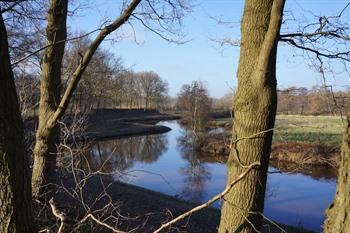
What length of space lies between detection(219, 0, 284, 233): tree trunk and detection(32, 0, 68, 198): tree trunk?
2.90 m

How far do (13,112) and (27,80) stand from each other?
37.7ft

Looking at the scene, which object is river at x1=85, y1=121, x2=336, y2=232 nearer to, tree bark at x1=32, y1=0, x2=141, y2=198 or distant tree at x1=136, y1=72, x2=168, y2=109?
tree bark at x1=32, y1=0, x2=141, y2=198

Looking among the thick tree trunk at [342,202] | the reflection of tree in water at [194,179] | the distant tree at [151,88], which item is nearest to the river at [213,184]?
the reflection of tree in water at [194,179]

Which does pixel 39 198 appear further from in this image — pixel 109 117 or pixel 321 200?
pixel 109 117

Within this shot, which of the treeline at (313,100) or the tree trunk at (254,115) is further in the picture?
the treeline at (313,100)

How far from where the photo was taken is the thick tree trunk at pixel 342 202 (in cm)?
176

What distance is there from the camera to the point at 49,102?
5738 millimetres

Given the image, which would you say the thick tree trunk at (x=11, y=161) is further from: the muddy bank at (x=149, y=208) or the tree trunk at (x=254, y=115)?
the muddy bank at (x=149, y=208)

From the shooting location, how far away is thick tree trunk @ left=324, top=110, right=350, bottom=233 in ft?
5.77

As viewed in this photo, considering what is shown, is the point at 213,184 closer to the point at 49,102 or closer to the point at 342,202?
the point at 49,102

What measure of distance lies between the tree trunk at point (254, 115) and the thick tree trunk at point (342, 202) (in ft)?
5.57

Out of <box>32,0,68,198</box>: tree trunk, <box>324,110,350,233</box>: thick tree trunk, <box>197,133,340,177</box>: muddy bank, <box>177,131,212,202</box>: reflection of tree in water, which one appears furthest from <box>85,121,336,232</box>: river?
<box>324,110,350,233</box>: thick tree trunk

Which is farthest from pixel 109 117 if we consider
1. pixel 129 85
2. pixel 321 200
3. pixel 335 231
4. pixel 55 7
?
pixel 335 231

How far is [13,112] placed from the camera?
9.21 ft
